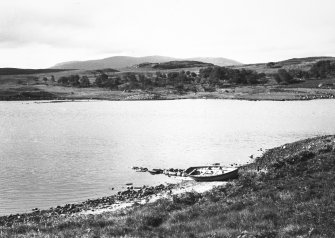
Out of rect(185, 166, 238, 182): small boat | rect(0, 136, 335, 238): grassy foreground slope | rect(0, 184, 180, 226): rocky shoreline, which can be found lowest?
rect(0, 184, 180, 226): rocky shoreline

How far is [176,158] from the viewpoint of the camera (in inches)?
2304

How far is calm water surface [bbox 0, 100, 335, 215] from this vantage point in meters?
41.5

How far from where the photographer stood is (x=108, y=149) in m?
66.8

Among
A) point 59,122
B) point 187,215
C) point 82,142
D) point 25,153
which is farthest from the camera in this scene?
point 59,122

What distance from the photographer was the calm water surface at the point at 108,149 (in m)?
41.5

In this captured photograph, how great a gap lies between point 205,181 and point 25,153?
115ft

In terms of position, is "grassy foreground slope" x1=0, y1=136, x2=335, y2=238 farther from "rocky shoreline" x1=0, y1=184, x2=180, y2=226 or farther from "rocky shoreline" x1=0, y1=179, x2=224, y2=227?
"rocky shoreline" x1=0, y1=184, x2=180, y2=226

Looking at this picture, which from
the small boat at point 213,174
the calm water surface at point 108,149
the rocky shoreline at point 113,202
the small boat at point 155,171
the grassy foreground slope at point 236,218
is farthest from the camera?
the small boat at point 155,171

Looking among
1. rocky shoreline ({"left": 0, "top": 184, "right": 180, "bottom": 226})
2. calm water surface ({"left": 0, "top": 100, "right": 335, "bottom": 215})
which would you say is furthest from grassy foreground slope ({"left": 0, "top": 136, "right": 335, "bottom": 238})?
calm water surface ({"left": 0, "top": 100, "right": 335, "bottom": 215})

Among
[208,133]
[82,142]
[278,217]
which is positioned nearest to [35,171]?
[82,142]

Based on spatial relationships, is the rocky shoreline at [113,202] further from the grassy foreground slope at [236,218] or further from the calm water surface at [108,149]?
the grassy foreground slope at [236,218]

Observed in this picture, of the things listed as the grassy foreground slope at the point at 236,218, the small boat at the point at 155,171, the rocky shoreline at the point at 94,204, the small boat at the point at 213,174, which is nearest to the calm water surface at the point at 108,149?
the small boat at the point at 155,171

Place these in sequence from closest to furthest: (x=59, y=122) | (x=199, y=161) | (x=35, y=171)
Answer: (x=35, y=171)
(x=199, y=161)
(x=59, y=122)

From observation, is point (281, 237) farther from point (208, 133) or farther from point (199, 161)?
point (208, 133)
